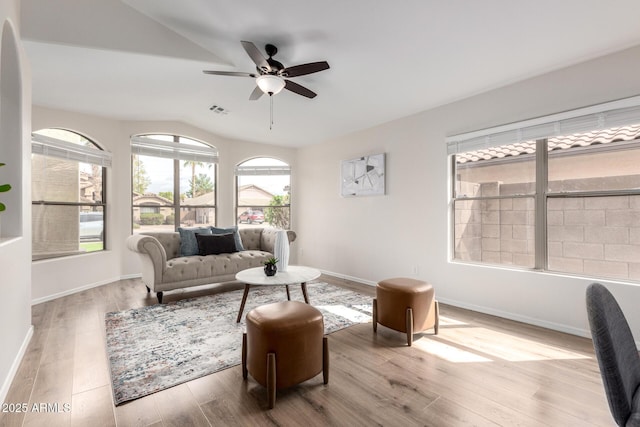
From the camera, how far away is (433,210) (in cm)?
386

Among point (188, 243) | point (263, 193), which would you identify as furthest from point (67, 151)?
point (263, 193)

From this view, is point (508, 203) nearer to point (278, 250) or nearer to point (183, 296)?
point (278, 250)

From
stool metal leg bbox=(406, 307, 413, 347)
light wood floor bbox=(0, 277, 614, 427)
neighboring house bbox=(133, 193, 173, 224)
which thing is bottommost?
light wood floor bbox=(0, 277, 614, 427)

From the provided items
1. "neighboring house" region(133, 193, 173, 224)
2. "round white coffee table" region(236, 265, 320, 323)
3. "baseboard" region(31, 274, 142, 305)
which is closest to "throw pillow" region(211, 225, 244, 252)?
"neighboring house" region(133, 193, 173, 224)

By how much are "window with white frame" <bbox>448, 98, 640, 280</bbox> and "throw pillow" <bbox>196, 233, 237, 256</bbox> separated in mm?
3176

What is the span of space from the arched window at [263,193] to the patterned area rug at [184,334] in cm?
226

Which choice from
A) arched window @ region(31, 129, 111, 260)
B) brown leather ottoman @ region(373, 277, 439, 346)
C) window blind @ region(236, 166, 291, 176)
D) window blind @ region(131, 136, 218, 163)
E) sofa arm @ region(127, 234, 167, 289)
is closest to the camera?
brown leather ottoman @ region(373, 277, 439, 346)

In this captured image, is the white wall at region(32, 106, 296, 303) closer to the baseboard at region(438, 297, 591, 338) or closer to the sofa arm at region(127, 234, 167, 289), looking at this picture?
the sofa arm at region(127, 234, 167, 289)

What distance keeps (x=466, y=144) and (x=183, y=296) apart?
4094 millimetres

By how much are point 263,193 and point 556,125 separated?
484 cm

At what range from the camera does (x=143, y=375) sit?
2.07 m

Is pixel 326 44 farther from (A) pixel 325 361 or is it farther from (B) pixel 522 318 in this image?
(B) pixel 522 318

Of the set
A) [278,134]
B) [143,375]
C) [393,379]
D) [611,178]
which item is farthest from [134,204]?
[611,178]

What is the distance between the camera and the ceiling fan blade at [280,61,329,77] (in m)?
2.50
